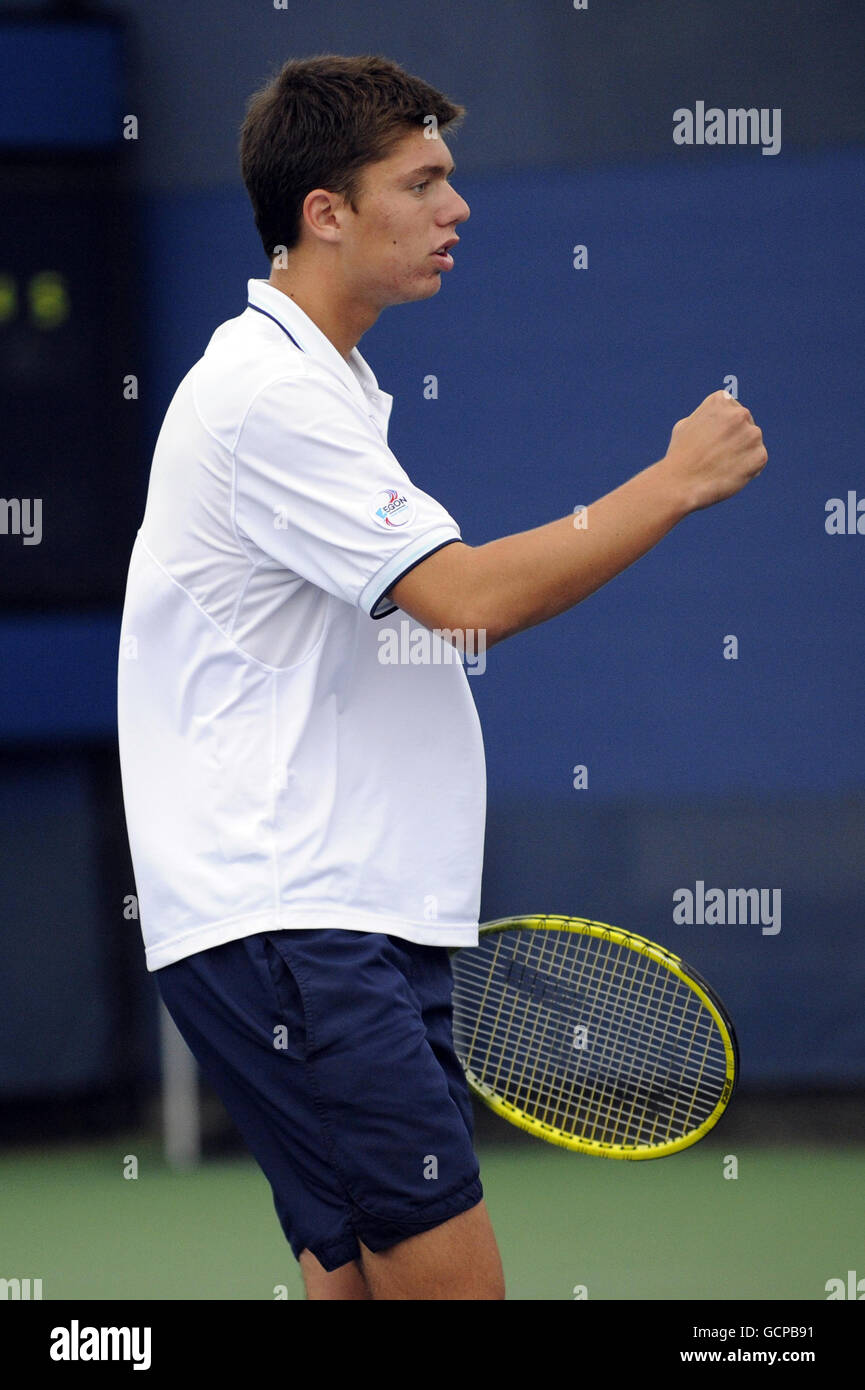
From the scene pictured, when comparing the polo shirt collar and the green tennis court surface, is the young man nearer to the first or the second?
the polo shirt collar

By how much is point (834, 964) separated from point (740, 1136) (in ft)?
1.32

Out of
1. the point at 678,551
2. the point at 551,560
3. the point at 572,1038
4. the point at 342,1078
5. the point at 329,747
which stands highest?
Answer: the point at 678,551

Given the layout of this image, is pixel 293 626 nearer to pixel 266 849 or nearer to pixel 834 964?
pixel 266 849

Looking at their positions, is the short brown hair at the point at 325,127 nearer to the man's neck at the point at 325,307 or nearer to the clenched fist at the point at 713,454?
the man's neck at the point at 325,307

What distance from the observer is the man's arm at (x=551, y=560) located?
156 centimetres

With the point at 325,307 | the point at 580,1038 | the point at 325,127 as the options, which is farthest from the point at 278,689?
the point at 580,1038

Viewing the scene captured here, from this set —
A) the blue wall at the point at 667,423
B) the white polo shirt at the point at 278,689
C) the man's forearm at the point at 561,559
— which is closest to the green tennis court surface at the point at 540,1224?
the blue wall at the point at 667,423

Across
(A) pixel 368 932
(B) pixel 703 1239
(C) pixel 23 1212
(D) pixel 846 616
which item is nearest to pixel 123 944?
(C) pixel 23 1212

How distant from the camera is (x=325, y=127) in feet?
5.80

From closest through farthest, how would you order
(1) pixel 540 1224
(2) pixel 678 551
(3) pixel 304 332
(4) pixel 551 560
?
(4) pixel 551 560
(3) pixel 304 332
(1) pixel 540 1224
(2) pixel 678 551

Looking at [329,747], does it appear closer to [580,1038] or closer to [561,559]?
[561,559]

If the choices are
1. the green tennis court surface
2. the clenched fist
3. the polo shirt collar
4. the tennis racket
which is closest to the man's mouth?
the polo shirt collar

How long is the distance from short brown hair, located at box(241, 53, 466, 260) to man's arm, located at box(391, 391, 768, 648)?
1.37ft

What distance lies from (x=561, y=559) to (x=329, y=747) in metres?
0.28
